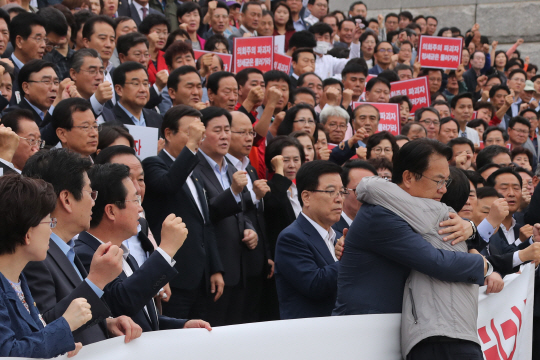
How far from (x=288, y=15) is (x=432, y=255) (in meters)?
9.48

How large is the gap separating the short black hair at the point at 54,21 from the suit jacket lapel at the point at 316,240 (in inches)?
159

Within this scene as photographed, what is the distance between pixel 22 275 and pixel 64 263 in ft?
1.12

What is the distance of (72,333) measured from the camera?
2686mm

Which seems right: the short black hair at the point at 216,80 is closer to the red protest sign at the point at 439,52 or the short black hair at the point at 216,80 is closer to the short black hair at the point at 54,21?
the short black hair at the point at 54,21

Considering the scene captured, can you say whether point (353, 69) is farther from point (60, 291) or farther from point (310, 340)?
point (60, 291)

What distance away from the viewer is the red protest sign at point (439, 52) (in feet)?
41.8

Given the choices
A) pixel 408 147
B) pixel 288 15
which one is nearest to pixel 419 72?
pixel 288 15

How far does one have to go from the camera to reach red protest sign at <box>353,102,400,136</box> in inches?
347

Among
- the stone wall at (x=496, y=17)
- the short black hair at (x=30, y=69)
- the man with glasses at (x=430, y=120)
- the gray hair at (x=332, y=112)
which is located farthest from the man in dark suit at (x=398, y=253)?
the stone wall at (x=496, y=17)

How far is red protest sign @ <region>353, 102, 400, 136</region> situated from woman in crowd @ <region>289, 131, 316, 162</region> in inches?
91.3

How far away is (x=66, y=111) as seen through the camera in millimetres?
5043

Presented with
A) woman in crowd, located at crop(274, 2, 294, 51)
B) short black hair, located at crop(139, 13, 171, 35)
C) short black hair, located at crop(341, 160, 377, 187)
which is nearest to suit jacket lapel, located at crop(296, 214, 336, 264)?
short black hair, located at crop(341, 160, 377, 187)

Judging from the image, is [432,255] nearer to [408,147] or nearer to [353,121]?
[408,147]

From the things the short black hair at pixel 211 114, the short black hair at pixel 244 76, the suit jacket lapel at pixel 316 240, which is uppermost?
the short black hair at pixel 244 76
